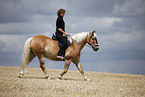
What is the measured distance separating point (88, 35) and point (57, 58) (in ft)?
5.66

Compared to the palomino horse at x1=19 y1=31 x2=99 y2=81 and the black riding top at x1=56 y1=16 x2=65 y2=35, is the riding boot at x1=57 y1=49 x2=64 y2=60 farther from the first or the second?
the black riding top at x1=56 y1=16 x2=65 y2=35

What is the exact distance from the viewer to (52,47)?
9.33 metres

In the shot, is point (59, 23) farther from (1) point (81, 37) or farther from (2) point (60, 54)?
(2) point (60, 54)

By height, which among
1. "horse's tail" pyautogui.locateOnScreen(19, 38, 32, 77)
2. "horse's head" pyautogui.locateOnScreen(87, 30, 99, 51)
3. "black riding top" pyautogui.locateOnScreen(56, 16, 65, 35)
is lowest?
"horse's tail" pyautogui.locateOnScreen(19, 38, 32, 77)

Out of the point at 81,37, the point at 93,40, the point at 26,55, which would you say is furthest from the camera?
the point at 26,55

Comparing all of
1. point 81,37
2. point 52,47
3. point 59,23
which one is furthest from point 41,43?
point 81,37

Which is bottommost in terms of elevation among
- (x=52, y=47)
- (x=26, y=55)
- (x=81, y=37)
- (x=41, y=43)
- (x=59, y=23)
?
(x=26, y=55)

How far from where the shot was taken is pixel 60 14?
9.46 m

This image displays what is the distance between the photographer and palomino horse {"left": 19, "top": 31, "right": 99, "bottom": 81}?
9.26 meters

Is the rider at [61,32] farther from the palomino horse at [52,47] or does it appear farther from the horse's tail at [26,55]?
the horse's tail at [26,55]

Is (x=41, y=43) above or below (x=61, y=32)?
below

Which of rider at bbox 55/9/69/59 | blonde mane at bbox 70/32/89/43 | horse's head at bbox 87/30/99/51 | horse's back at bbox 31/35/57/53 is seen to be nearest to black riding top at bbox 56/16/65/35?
rider at bbox 55/9/69/59

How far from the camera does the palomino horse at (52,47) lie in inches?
364

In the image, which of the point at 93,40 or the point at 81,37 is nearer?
the point at 93,40
